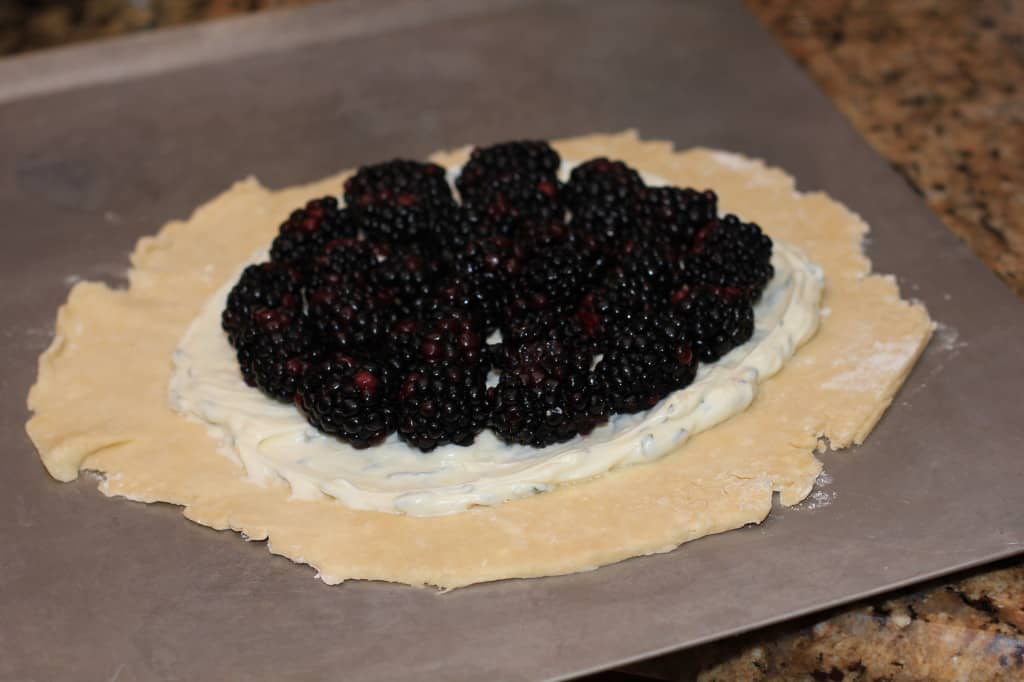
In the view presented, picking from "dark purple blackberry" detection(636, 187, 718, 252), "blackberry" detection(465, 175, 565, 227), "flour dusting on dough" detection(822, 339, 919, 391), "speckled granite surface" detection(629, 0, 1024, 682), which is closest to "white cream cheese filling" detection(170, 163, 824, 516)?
"flour dusting on dough" detection(822, 339, 919, 391)

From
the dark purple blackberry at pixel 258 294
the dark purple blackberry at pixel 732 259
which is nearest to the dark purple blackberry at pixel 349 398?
the dark purple blackberry at pixel 258 294

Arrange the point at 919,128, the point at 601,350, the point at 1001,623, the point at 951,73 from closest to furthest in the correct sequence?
the point at 1001,623 → the point at 601,350 → the point at 919,128 → the point at 951,73

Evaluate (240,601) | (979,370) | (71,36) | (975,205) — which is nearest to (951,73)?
(975,205)

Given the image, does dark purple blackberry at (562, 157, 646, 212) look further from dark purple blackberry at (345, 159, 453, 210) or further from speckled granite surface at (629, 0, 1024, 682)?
speckled granite surface at (629, 0, 1024, 682)

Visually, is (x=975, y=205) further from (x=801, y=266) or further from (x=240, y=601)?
(x=240, y=601)

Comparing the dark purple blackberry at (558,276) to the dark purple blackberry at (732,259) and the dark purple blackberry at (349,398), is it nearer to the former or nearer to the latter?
the dark purple blackberry at (732,259)

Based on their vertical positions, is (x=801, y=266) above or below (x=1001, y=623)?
Answer: above
